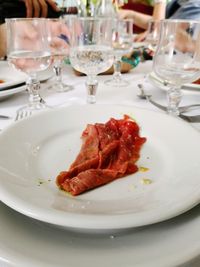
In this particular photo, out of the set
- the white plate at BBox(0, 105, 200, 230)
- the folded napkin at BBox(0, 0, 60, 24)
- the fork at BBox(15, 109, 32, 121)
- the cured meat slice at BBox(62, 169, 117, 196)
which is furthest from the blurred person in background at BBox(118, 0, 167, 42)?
the cured meat slice at BBox(62, 169, 117, 196)

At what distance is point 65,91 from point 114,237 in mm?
589

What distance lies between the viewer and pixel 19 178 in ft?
1.20

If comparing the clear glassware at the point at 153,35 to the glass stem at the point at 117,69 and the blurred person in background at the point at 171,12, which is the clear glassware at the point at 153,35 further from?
the blurred person in background at the point at 171,12

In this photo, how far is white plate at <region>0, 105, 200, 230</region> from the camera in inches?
11.3

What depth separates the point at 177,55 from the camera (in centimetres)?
67

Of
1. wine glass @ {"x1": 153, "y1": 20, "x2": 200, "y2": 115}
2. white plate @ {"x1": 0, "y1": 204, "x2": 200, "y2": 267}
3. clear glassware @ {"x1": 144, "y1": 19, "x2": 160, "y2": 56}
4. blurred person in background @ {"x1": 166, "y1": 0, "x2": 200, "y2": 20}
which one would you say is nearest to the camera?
white plate @ {"x1": 0, "y1": 204, "x2": 200, "y2": 267}

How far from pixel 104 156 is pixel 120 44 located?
642mm

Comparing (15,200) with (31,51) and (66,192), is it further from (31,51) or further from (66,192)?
(31,51)

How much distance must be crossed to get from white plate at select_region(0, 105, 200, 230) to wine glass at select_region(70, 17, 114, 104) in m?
0.17

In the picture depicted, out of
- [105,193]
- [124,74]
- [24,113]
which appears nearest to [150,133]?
[105,193]

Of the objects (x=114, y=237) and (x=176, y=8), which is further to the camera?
(x=176, y=8)

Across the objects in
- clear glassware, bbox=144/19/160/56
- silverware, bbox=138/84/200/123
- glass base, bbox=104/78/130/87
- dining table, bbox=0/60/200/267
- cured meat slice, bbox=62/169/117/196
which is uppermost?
clear glassware, bbox=144/19/160/56

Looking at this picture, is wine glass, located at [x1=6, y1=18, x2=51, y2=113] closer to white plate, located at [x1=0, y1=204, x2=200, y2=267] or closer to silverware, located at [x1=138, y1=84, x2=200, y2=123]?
silverware, located at [x1=138, y1=84, x2=200, y2=123]

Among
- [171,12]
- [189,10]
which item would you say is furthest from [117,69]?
[171,12]
